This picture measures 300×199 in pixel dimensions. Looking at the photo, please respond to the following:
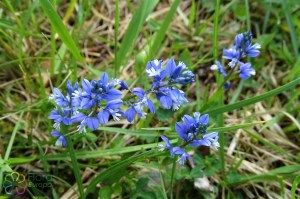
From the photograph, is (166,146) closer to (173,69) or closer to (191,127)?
(191,127)

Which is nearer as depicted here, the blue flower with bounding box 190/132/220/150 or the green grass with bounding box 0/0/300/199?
the blue flower with bounding box 190/132/220/150

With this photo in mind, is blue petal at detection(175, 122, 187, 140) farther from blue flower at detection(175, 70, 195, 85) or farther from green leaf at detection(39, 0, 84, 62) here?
green leaf at detection(39, 0, 84, 62)

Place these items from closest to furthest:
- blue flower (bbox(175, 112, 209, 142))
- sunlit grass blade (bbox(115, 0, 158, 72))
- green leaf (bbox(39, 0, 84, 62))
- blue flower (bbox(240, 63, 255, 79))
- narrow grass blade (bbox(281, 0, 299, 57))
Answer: blue flower (bbox(175, 112, 209, 142)) → green leaf (bbox(39, 0, 84, 62)) → blue flower (bbox(240, 63, 255, 79)) → sunlit grass blade (bbox(115, 0, 158, 72)) → narrow grass blade (bbox(281, 0, 299, 57))

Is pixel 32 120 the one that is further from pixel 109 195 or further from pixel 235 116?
pixel 235 116

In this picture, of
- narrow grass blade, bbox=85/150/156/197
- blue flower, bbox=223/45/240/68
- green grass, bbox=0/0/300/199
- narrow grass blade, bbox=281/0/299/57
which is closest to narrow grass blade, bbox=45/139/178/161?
green grass, bbox=0/0/300/199

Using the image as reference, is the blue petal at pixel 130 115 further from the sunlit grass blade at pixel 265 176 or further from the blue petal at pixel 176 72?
the sunlit grass blade at pixel 265 176

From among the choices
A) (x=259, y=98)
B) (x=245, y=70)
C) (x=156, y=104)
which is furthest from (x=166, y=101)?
(x=156, y=104)
